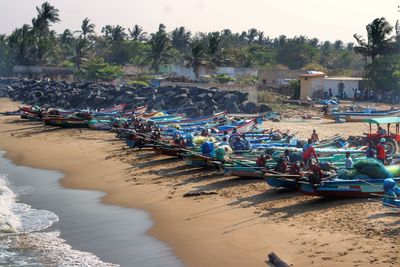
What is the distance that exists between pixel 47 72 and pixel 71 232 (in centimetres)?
7186

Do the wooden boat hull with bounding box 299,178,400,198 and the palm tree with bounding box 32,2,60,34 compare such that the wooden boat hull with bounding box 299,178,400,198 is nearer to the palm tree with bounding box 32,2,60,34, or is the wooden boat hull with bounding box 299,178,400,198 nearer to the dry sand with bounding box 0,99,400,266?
the dry sand with bounding box 0,99,400,266

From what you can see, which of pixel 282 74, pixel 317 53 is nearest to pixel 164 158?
pixel 282 74

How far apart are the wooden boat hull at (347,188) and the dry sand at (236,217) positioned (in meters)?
0.26

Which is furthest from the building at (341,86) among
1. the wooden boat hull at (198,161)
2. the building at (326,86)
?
the wooden boat hull at (198,161)

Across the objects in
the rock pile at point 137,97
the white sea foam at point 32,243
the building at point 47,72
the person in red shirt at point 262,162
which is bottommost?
the white sea foam at point 32,243

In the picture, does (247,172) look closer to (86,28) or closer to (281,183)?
(281,183)

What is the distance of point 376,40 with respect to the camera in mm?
→ 59625

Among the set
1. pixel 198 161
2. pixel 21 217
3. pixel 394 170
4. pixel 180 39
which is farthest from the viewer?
pixel 180 39

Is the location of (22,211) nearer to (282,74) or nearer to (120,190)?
(120,190)

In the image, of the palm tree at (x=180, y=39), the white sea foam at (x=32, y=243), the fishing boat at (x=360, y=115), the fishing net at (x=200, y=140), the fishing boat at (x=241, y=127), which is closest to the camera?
the white sea foam at (x=32, y=243)

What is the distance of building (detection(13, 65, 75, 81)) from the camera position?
85188mm

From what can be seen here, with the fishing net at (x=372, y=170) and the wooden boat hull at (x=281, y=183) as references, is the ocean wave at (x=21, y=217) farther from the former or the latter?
the fishing net at (x=372, y=170)

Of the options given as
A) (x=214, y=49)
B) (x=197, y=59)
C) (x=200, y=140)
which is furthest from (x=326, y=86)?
(x=200, y=140)

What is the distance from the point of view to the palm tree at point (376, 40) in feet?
192
